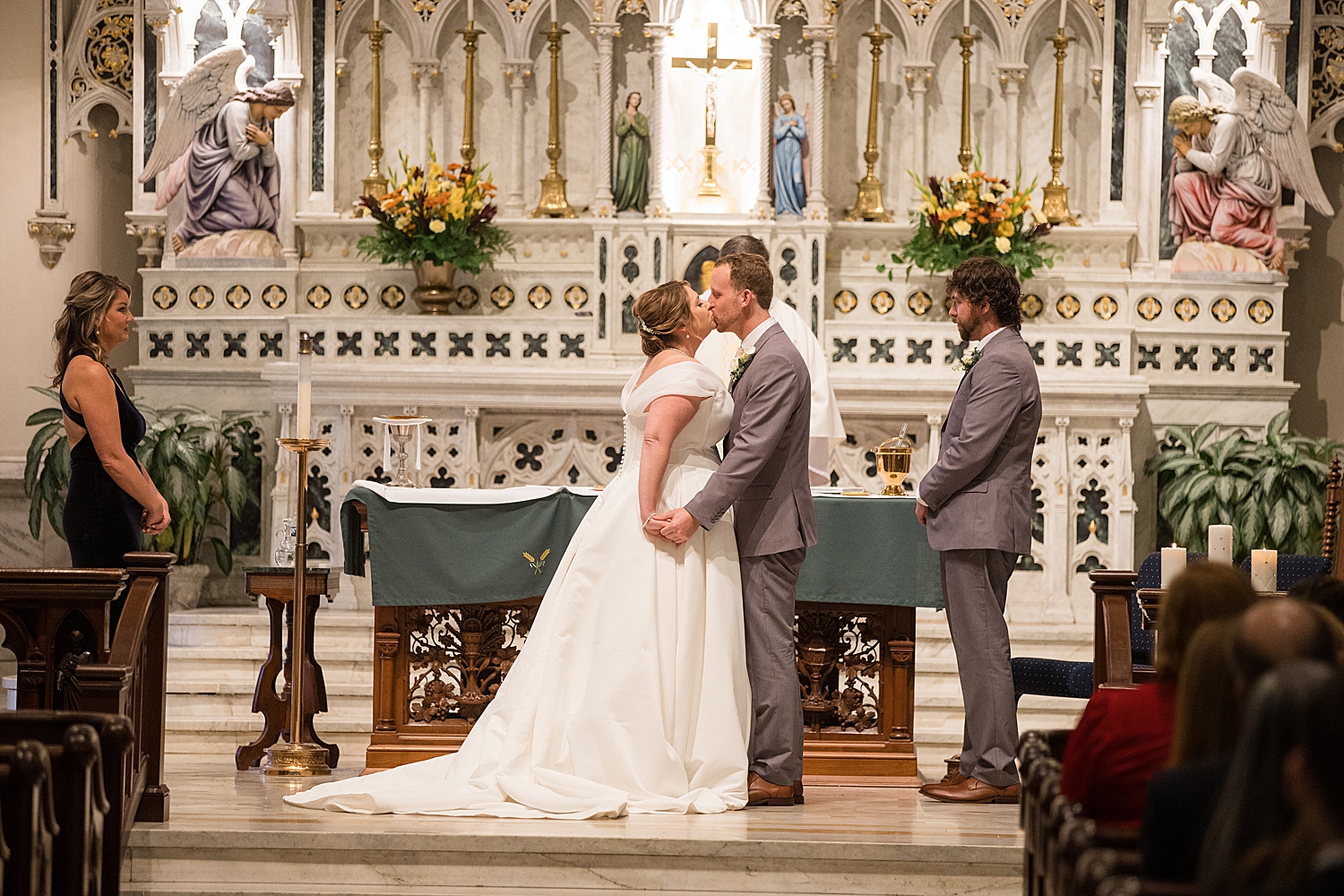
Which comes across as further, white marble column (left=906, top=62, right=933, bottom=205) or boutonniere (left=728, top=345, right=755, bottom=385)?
white marble column (left=906, top=62, right=933, bottom=205)

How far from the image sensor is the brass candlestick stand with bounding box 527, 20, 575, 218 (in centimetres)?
901

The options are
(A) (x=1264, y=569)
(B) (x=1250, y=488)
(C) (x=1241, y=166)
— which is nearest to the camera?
(A) (x=1264, y=569)

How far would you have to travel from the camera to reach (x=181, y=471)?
25.6ft

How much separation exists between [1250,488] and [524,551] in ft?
14.4

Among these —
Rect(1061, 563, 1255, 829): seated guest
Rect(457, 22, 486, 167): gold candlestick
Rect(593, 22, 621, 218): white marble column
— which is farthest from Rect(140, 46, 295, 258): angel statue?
Rect(1061, 563, 1255, 829): seated guest

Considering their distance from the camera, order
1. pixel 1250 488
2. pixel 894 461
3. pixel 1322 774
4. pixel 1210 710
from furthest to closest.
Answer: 1. pixel 1250 488
2. pixel 894 461
3. pixel 1210 710
4. pixel 1322 774

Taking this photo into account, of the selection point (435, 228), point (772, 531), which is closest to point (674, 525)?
point (772, 531)

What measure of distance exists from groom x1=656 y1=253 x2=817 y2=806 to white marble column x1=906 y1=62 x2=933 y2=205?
4.62 metres

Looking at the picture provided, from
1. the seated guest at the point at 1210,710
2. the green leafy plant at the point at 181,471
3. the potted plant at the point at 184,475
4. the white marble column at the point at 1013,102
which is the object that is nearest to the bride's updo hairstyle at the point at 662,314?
the seated guest at the point at 1210,710

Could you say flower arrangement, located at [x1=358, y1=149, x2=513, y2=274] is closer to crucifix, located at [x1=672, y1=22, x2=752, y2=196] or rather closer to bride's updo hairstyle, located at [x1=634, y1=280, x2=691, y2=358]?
crucifix, located at [x1=672, y1=22, x2=752, y2=196]

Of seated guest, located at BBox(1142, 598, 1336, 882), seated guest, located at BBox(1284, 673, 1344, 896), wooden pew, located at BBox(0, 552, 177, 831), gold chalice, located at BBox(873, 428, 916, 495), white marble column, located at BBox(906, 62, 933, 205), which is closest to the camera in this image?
seated guest, located at BBox(1284, 673, 1344, 896)

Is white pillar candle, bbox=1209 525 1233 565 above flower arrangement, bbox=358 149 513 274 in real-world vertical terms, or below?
below

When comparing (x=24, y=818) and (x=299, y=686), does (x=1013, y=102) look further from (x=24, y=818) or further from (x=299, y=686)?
(x=24, y=818)

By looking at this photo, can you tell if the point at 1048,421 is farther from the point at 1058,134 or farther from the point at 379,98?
the point at 379,98
